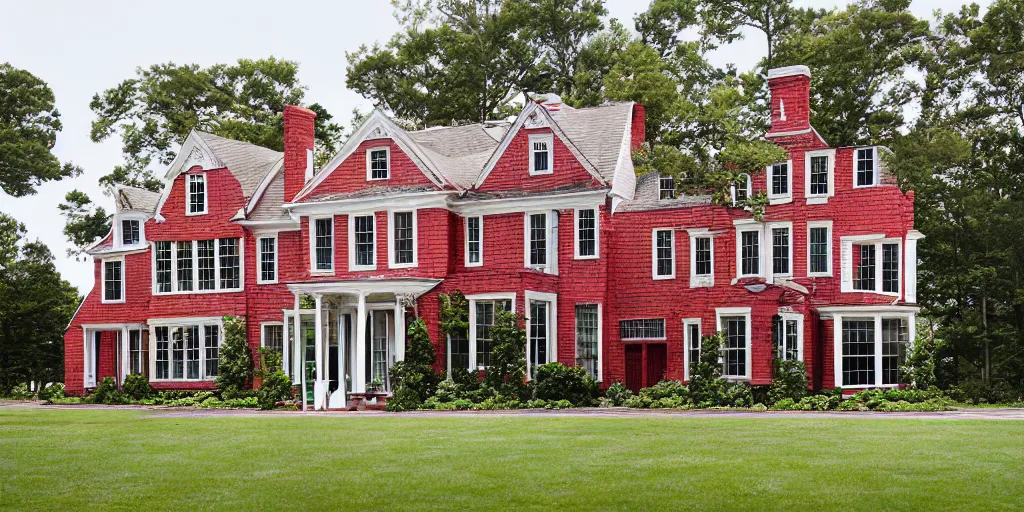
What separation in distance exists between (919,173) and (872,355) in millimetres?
9126

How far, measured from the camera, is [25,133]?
62.1 metres

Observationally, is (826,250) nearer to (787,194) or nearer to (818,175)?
(787,194)

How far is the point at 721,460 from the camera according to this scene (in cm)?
1928

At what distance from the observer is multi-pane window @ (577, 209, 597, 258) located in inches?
1567

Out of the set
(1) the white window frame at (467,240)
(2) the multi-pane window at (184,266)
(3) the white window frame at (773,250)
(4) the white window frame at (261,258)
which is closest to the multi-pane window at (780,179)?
(3) the white window frame at (773,250)

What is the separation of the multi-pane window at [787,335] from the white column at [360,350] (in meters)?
11.7

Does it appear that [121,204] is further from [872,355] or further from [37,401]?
[872,355]

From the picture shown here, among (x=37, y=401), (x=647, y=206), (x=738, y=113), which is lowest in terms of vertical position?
(x=37, y=401)

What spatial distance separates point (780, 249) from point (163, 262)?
843 inches

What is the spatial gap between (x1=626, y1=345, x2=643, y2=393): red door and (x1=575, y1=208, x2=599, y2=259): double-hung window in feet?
10.4

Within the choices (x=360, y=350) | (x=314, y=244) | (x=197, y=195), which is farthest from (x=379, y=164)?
(x=197, y=195)

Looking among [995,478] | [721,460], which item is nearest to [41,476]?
[721,460]

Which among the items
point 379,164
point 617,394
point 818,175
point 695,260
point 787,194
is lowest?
point 617,394

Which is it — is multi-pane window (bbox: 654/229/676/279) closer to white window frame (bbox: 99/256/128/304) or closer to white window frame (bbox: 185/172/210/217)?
white window frame (bbox: 185/172/210/217)
